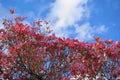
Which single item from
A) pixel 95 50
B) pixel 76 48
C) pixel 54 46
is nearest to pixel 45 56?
pixel 54 46

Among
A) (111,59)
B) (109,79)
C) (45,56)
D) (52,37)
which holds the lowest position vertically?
(109,79)

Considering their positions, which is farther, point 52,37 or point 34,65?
point 52,37

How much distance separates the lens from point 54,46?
16.1m

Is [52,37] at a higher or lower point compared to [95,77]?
higher

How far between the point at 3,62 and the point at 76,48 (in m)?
3.96

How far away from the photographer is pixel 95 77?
49.4 ft

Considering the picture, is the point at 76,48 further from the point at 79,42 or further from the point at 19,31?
the point at 19,31

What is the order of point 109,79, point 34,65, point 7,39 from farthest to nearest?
point 7,39 → point 34,65 → point 109,79

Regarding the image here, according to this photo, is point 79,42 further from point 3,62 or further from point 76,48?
point 3,62

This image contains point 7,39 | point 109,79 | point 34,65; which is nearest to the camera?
point 109,79

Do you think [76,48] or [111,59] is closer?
[111,59]

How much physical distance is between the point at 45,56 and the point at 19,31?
75.1 inches

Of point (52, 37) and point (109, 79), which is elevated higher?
point (52, 37)

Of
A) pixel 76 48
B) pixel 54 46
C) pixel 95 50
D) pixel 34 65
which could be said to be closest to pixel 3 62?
pixel 34 65
